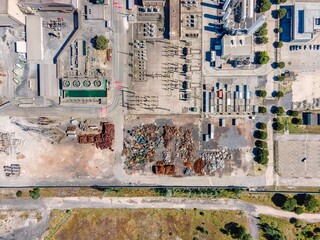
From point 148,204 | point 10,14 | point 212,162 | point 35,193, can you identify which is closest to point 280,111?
point 212,162

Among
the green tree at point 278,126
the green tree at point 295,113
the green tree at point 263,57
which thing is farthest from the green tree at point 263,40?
the green tree at point 278,126

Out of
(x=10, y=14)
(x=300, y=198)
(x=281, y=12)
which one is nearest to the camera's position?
(x=10, y=14)

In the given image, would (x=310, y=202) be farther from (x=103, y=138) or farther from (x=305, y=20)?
(x=103, y=138)

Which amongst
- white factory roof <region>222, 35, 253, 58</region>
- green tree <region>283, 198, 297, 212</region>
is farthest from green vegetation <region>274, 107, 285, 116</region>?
green tree <region>283, 198, 297, 212</region>

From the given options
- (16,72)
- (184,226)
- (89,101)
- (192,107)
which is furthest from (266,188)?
(16,72)

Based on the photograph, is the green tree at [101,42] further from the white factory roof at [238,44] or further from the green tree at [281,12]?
the green tree at [281,12]

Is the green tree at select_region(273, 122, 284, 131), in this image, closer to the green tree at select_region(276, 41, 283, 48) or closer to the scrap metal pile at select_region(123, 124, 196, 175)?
the green tree at select_region(276, 41, 283, 48)
